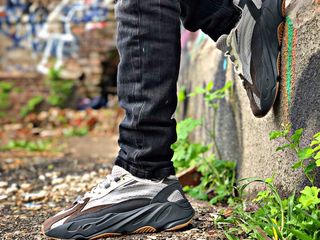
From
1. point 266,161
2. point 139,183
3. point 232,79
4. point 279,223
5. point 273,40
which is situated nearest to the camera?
point 279,223

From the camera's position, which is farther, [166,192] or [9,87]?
[9,87]

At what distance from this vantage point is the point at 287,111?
1876 mm

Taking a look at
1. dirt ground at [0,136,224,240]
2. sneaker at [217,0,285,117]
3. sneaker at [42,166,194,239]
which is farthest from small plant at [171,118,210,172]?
sneaker at [42,166,194,239]

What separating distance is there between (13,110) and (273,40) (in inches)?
322

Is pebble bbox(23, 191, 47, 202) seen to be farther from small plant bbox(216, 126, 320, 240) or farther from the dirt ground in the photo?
small plant bbox(216, 126, 320, 240)

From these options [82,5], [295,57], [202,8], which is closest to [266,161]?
[295,57]

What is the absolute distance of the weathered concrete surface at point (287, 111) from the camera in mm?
1730

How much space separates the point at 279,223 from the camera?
1633 mm

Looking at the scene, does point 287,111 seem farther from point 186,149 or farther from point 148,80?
point 186,149

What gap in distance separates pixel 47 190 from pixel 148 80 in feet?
5.72

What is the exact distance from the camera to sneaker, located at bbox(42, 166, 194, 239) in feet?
5.79

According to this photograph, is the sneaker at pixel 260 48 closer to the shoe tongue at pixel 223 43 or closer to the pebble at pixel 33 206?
the shoe tongue at pixel 223 43

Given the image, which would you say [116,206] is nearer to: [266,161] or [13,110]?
[266,161]

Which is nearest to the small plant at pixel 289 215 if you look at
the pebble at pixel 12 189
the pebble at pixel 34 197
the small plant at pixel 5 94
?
the pebble at pixel 34 197
